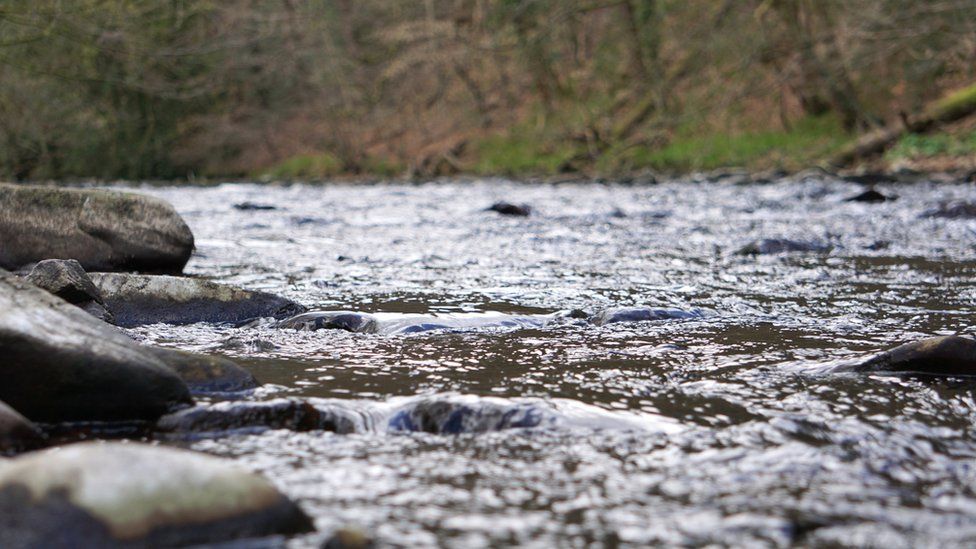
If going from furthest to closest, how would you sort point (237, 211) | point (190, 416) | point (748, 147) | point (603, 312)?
point (748, 147) < point (237, 211) < point (603, 312) < point (190, 416)

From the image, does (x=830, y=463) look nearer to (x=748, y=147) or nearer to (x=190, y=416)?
(x=190, y=416)

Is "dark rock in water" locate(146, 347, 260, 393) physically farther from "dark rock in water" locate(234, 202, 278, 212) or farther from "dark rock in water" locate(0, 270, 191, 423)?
"dark rock in water" locate(234, 202, 278, 212)

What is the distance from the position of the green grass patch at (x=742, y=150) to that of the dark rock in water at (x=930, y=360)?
48.2ft

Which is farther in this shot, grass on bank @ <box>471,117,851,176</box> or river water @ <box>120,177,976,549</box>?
grass on bank @ <box>471,117,851,176</box>

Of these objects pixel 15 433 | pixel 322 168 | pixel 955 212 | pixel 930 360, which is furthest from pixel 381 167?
pixel 15 433

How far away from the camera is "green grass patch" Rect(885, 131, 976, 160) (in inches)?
588

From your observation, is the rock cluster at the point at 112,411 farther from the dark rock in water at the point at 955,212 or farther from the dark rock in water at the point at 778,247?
the dark rock in water at the point at 955,212

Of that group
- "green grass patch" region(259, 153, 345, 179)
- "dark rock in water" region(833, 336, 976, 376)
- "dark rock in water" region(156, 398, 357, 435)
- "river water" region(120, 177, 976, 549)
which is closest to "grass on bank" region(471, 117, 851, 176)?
"green grass patch" region(259, 153, 345, 179)

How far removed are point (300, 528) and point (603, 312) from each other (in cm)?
237

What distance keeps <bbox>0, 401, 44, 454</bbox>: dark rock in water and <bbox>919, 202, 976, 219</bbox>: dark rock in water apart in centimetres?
765

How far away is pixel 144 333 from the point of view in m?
3.68

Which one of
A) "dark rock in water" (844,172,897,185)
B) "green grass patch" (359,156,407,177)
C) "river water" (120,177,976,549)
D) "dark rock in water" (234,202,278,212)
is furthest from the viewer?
"green grass patch" (359,156,407,177)

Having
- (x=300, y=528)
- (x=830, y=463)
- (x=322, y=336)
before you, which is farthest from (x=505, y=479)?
(x=322, y=336)

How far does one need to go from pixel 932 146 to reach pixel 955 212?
7.69 m
